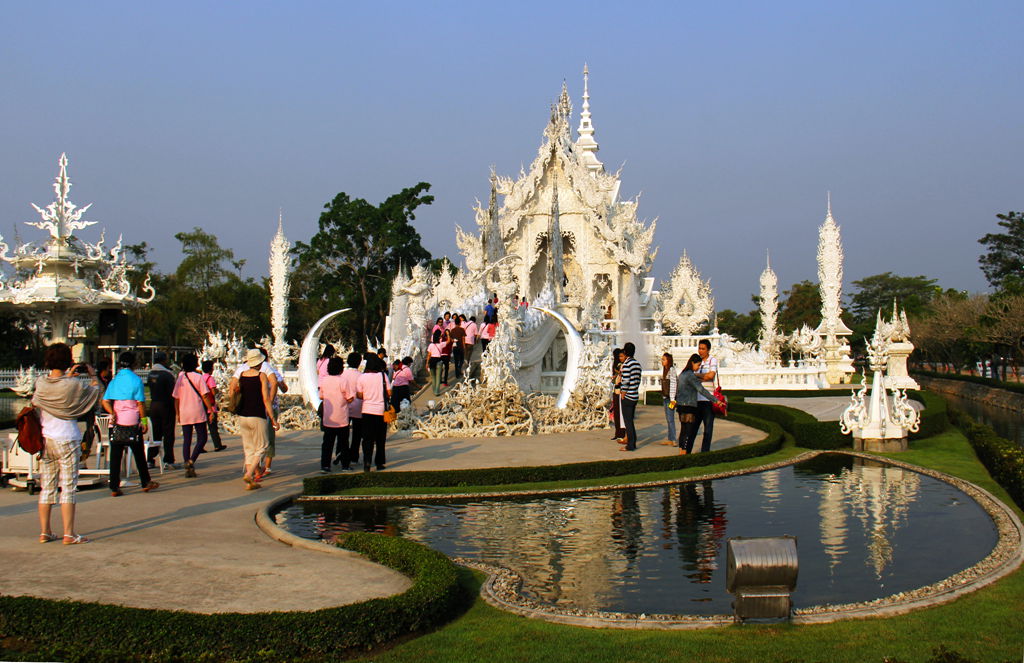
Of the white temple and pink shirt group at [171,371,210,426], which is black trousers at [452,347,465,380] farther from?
the white temple

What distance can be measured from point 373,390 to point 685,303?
86.6ft

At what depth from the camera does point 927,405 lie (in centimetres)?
1988

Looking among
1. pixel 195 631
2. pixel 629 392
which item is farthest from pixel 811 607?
pixel 629 392

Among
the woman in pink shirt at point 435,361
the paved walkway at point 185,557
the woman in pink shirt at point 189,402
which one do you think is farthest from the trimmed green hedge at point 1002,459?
the woman in pink shirt at point 435,361

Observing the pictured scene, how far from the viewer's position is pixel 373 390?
11602 millimetres

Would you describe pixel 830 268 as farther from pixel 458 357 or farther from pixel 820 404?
pixel 458 357

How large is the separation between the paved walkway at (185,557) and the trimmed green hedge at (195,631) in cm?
57

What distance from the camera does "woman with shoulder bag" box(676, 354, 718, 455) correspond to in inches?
505

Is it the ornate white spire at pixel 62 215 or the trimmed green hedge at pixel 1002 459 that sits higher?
the ornate white spire at pixel 62 215

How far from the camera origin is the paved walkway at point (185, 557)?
616cm

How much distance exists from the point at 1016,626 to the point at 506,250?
32.8 m

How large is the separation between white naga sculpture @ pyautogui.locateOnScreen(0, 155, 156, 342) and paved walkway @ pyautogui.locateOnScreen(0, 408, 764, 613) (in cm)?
2564

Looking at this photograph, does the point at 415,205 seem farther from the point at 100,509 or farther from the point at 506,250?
the point at 100,509

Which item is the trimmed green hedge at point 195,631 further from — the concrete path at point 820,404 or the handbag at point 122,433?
the concrete path at point 820,404
